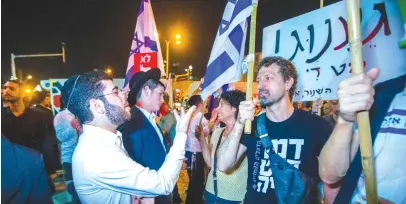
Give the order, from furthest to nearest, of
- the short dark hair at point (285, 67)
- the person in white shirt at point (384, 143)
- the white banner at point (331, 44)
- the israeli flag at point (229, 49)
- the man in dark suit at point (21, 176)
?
the israeli flag at point (229, 49), the short dark hair at point (285, 67), the white banner at point (331, 44), the man in dark suit at point (21, 176), the person in white shirt at point (384, 143)

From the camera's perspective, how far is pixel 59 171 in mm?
8805

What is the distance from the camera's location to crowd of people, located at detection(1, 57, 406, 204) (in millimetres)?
1479

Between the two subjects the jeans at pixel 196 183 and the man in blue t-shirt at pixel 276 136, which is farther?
the jeans at pixel 196 183

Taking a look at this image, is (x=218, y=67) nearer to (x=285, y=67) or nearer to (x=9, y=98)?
(x=285, y=67)

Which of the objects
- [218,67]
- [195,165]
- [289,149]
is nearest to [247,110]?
[289,149]

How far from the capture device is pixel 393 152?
1.47m

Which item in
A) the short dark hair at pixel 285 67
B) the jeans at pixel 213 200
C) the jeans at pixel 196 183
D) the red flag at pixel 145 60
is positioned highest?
the red flag at pixel 145 60

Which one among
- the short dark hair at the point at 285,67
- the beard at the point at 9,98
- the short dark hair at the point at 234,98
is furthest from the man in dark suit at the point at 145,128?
the beard at the point at 9,98

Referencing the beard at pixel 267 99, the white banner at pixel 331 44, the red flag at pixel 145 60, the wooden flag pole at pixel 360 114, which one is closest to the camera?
the wooden flag pole at pixel 360 114

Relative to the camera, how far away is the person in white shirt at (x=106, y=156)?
87.0 inches

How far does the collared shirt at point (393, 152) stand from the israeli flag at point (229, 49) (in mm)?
1771

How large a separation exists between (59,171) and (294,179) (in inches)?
326

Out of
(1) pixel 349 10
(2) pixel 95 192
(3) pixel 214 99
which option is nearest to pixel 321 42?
(1) pixel 349 10

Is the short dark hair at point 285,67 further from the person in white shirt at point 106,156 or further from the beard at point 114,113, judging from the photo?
the beard at point 114,113
